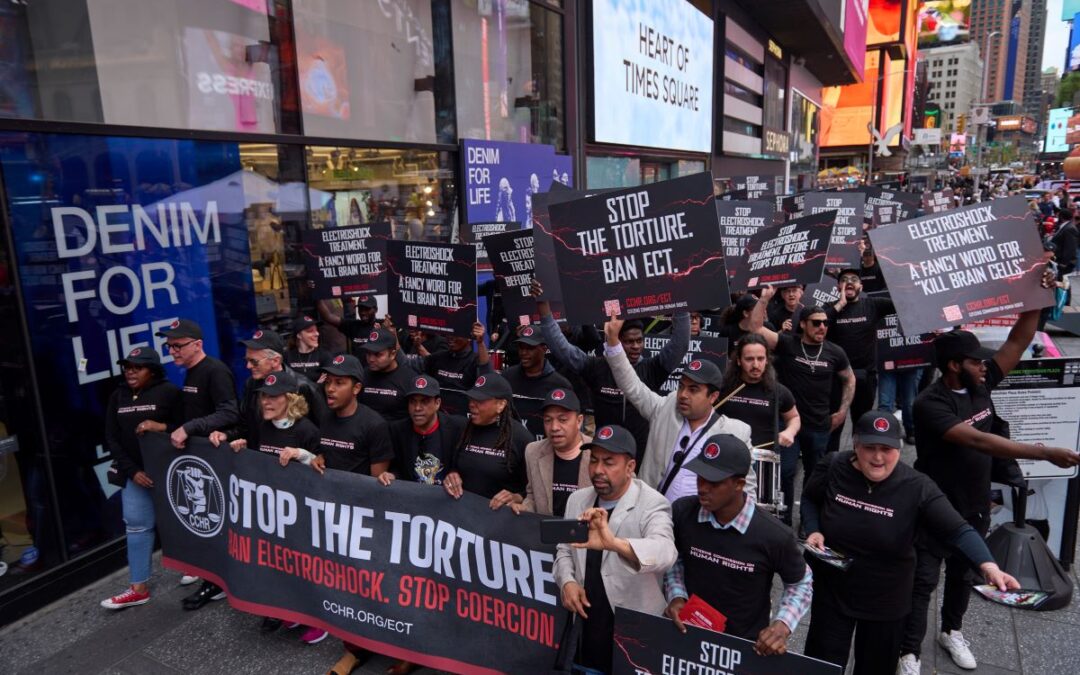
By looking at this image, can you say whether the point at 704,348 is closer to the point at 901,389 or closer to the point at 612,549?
the point at 901,389

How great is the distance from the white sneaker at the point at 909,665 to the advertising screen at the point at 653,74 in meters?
12.9

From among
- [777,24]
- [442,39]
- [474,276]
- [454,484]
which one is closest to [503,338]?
[474,276]

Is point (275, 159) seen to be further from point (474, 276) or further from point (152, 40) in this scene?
point (474, 276)

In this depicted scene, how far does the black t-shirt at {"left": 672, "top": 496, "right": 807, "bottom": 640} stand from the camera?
3.20 metres

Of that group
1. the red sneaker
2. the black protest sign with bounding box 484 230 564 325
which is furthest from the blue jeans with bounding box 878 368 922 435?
the red sneaker

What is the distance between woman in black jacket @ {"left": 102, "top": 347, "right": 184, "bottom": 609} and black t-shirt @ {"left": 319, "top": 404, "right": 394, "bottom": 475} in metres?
1.38

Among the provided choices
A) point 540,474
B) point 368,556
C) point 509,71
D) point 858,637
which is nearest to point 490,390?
point 540,474

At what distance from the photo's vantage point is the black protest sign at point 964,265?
4938 millimetres

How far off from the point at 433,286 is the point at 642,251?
7.62ft

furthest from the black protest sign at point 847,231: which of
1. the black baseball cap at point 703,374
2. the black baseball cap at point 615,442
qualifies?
the black baseball cap at point 615,442

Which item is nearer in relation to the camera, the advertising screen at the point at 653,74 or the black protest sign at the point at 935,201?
the black protest sign at the point at 935,201

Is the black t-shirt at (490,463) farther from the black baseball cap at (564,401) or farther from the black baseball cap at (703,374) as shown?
the black baseball cap at (703,374)

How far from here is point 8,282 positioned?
18.4 ft

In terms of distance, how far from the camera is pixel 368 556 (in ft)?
14.6
